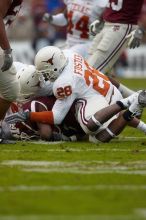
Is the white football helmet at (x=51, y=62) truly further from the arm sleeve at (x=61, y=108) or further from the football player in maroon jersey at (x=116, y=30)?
the football player in maroon jersey at (x=116, y=30)

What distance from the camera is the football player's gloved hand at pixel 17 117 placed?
7.80 m

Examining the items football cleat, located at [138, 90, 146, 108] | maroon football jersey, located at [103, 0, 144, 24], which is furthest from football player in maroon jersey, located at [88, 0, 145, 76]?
football cleat, located at [138, 90, 146, 108]

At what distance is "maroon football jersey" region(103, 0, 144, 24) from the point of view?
32.2 feet

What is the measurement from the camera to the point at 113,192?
5113 millimetres

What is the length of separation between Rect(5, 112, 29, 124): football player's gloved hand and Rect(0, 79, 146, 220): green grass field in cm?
24

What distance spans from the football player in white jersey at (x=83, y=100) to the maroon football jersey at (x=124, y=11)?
1945mm

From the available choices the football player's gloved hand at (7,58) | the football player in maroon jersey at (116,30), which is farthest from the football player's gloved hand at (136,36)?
the football player's gloved hand at (7,58)

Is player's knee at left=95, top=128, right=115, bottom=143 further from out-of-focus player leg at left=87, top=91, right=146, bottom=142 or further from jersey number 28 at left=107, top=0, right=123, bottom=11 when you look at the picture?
jersey number 28 at left=107, top=0, right=123, bottom=11

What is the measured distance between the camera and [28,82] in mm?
8039

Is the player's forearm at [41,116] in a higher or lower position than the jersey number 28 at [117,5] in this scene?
lower

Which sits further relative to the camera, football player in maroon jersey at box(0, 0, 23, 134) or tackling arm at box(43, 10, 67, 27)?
tackling arm at box(43, 10, 67, 27)

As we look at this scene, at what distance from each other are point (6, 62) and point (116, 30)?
289 centimetres

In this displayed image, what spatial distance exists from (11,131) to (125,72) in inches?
551

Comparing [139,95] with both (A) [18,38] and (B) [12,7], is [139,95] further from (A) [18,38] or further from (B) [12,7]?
(A) [18,38]
